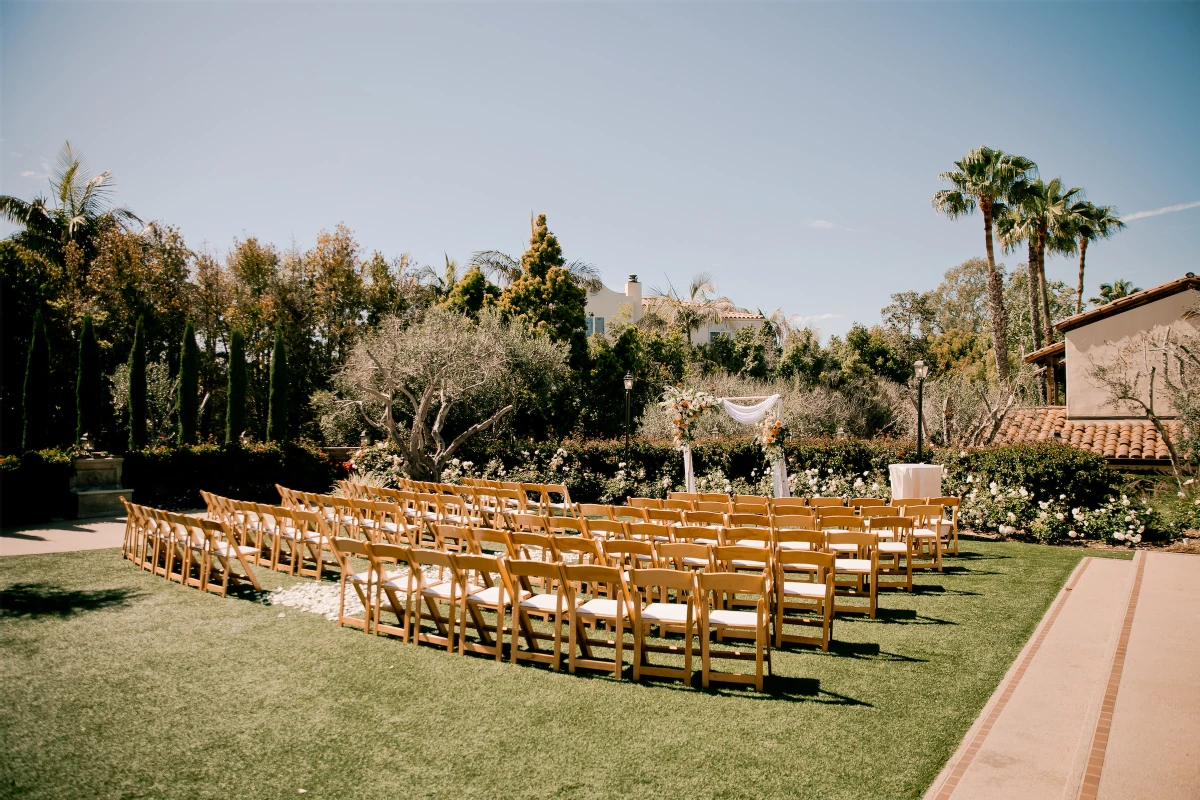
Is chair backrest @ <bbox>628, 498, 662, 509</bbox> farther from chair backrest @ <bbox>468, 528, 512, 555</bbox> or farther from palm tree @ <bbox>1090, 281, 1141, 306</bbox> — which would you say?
palm tree @ <bbox>1090, 281, 1141, 306</bbox>

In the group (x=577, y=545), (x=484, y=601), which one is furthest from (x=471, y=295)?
(x=484, y=601)

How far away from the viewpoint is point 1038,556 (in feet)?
32.4

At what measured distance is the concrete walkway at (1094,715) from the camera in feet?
11.8

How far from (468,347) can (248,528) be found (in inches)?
412

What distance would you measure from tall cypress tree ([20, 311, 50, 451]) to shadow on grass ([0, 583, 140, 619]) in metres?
9.47

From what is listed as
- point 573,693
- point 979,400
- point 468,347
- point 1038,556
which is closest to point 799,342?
point 979,400

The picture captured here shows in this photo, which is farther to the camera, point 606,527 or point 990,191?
point 990,191

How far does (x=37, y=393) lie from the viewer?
49.9 feet

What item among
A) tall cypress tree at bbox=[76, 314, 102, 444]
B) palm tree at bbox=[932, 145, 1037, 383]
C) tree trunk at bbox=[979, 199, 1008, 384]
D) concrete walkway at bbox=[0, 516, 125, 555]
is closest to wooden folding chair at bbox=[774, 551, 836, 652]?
concrete walkway at bbox=[0, 516, 125, 555]

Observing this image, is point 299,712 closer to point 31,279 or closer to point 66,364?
point 66,364

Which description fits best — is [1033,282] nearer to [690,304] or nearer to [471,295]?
[690,304]

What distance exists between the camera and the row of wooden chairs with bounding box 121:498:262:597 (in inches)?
289

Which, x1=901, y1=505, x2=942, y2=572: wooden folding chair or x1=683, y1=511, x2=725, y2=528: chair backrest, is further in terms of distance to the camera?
x1=901, y1=505, x2=942, y2=572: wooden folding chair

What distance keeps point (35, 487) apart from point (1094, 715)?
15539mm
